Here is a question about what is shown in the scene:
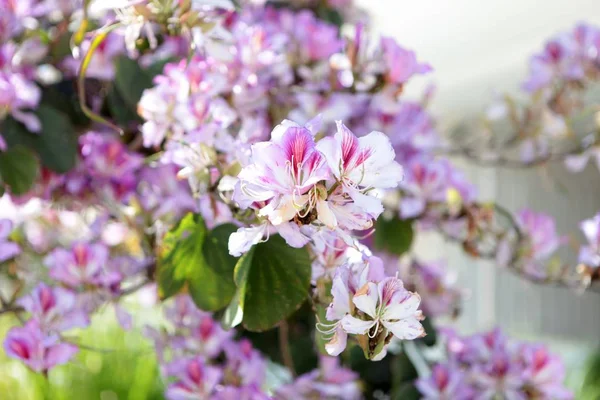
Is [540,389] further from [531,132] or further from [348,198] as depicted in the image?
[348,198]

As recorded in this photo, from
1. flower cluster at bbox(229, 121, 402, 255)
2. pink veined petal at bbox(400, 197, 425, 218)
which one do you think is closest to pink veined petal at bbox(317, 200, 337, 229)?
flower cluster at bbox(229, 121, 402, 255)

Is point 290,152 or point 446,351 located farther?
point 446,351

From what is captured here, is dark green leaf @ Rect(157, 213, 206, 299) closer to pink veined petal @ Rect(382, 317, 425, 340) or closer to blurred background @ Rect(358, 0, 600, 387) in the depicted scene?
pink veined petal @ Rect(382, 317, 425, 340)

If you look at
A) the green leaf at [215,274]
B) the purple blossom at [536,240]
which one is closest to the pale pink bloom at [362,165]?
the green leaf at [215,274]

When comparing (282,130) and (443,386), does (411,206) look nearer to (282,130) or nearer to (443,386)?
(443,386)

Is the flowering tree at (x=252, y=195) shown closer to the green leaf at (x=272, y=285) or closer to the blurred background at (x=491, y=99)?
the green leaf at (x=272, y=285)

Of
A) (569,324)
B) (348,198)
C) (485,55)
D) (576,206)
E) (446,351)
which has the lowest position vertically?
(569,324)

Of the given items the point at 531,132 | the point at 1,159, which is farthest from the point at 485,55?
the point at 1,159
